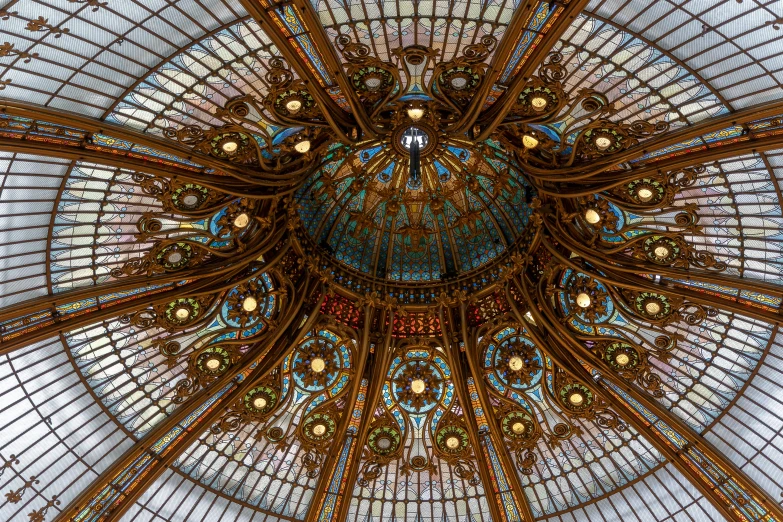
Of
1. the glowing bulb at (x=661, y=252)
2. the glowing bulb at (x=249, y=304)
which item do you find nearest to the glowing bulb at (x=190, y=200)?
the glowing bulb at (x=249, y=304)

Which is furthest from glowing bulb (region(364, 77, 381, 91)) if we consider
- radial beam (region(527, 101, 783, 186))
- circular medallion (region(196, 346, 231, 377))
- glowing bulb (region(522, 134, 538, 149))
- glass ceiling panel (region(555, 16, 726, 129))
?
circular medallion (region(196, 346, 231, 377))

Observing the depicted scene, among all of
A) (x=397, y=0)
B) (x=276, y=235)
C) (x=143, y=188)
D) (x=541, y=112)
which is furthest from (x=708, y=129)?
(x=143, y=188)

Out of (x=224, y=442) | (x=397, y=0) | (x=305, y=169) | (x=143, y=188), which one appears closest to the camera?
(x=397, y=0)

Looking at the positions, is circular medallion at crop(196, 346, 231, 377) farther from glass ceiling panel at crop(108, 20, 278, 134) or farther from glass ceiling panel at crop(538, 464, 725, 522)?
glass ceiling panel at crop(538, 464, 725, 522)

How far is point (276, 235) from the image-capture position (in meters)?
25.8

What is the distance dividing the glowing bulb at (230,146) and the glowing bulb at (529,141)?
8668mm

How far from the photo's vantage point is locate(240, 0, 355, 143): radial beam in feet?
63.6

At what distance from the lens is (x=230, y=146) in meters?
23.0

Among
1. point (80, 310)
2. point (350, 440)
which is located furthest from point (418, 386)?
point (80, 310)

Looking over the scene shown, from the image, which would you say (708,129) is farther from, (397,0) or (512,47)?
(397,0)

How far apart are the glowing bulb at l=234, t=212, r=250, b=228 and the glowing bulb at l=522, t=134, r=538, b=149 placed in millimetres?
9043

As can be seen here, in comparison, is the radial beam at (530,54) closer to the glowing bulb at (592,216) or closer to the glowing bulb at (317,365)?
the glowing bulb at (592,216)

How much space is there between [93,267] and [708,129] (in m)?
18.1

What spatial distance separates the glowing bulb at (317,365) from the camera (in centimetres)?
2683
